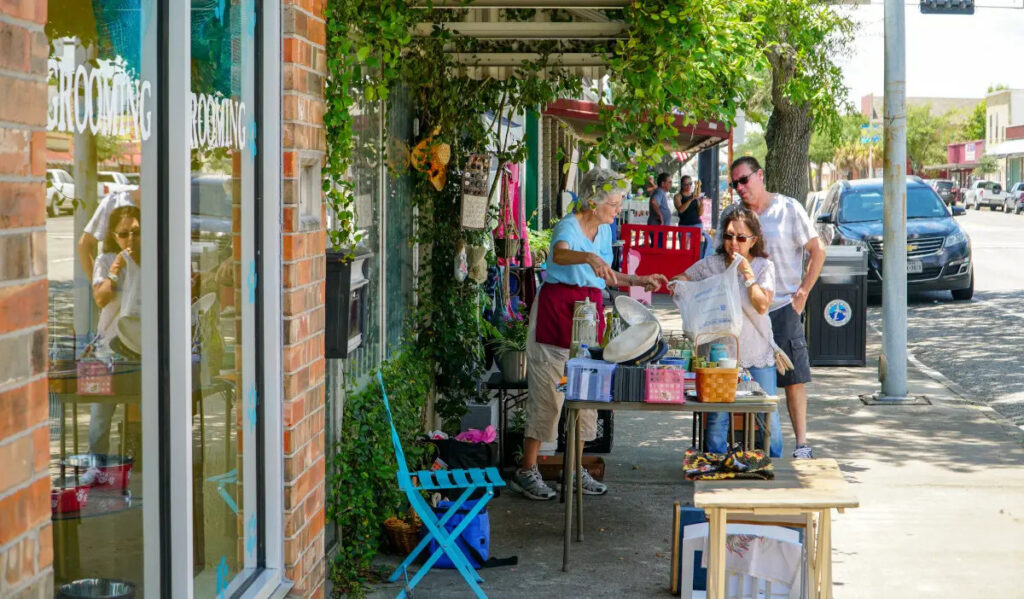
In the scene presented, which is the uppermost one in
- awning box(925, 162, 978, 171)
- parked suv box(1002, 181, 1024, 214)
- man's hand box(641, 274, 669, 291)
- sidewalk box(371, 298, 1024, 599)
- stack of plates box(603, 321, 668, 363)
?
awning box(925, 162, 978, 171)

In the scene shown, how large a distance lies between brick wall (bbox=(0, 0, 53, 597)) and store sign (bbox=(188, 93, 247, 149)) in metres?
1.05

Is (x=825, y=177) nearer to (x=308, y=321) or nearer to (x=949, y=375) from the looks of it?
(x=949, y=375)

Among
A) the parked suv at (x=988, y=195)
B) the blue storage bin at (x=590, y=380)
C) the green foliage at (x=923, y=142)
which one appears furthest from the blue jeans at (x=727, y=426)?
the green foliage at (x=923, y=142)

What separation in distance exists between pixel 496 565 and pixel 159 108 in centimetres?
353

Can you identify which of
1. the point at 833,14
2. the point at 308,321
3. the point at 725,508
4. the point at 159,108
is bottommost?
the point at 725,508

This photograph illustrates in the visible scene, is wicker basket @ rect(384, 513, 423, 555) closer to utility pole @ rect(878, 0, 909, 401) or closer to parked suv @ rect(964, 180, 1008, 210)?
utility pole @ rect(878, 0, 909, 401)

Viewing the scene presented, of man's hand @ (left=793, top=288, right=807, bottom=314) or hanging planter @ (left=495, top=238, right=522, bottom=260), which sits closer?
man's hand @ (left=793, top=288, right=807, bottom=314)

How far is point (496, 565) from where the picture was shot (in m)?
6.04

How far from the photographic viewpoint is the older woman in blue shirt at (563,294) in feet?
22.7

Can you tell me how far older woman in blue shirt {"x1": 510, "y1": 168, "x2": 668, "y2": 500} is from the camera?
22.7ft

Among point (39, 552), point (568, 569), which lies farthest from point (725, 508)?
point (39, 552)

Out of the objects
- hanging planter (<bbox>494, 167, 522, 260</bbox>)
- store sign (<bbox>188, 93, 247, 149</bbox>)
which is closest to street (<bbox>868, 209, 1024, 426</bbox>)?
hanging planter (<bbox>494, 167, 522, 260</bbox>)

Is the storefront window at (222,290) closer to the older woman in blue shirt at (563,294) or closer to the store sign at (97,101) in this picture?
the store sign at (97,101)

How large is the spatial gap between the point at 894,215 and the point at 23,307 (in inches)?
359
